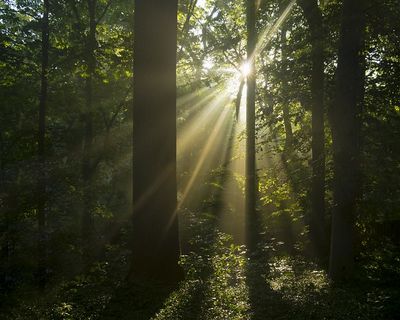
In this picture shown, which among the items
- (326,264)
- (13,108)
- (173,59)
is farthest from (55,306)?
(13,108)

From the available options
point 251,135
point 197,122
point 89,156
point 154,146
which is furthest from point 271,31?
point 197,122

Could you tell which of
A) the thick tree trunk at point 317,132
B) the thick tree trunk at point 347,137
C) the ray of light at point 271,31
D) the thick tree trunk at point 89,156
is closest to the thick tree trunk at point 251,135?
the ray of light at point 271,31

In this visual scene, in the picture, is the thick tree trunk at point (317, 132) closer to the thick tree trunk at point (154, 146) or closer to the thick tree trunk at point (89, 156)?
the thick tree trunk at point (154, 146)

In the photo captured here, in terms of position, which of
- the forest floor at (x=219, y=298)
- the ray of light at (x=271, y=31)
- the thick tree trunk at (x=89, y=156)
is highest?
the ray of light at (x=271, y=31)

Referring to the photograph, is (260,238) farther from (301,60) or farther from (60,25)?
(60,25)

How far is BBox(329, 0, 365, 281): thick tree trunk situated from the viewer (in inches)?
405

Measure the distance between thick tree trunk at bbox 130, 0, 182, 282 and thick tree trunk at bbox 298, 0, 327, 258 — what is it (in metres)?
5.77

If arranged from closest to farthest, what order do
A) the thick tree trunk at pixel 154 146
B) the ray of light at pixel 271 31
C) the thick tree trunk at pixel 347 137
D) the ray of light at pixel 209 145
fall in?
the thick tree trunk at pixel 154 146
the thick tree trunk at pixel 347 137
the ray of light at pixel 271 31
the ray of light at pixel 209 145

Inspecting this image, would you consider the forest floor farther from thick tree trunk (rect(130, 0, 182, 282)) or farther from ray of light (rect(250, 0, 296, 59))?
ray of light (rect(250, 0, 296, 59))

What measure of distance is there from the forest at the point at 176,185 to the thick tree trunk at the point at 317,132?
54 millimetres

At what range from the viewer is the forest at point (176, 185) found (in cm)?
809

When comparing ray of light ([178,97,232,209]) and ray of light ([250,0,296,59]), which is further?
ray of light ([178,97,232,209])

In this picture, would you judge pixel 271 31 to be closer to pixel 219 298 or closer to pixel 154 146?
pixel 154 146

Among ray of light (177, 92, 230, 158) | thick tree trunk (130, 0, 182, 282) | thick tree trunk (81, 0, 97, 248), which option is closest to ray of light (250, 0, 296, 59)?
thick tree trunk (81, 0, 97, 248)
